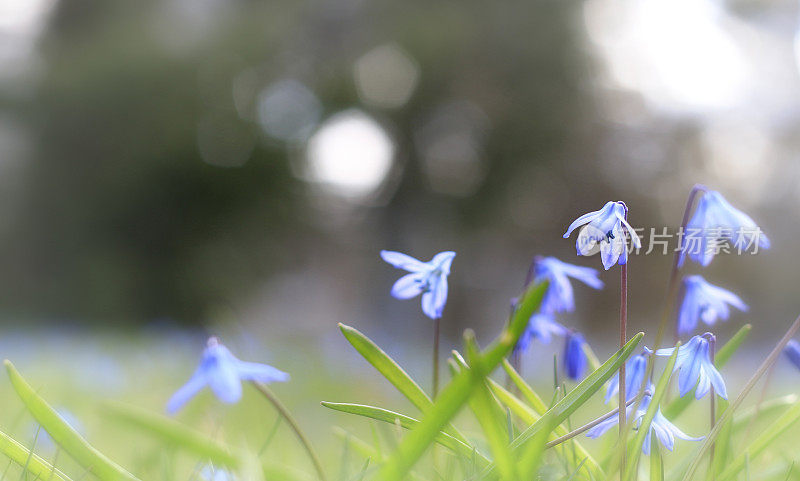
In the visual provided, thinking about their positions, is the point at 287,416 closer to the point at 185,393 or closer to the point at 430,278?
the point at 185,393

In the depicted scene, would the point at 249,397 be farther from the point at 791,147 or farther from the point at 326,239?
the point at 791,147

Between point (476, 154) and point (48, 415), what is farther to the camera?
point (476, 154)

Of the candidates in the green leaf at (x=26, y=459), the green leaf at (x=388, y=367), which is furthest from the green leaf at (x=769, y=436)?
the green leaf at (x=26, y=459)

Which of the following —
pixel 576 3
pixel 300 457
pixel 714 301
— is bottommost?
pixel 300 457

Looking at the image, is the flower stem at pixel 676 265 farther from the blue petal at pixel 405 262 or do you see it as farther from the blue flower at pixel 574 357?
the blue petal at pixel 405 262

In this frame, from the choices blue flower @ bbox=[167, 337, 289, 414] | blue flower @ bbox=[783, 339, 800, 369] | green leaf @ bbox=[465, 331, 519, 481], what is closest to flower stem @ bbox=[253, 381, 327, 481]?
blue flower @ bbox=[167, 337, 289, 414]

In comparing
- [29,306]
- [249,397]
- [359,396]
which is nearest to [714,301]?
[249,397]
